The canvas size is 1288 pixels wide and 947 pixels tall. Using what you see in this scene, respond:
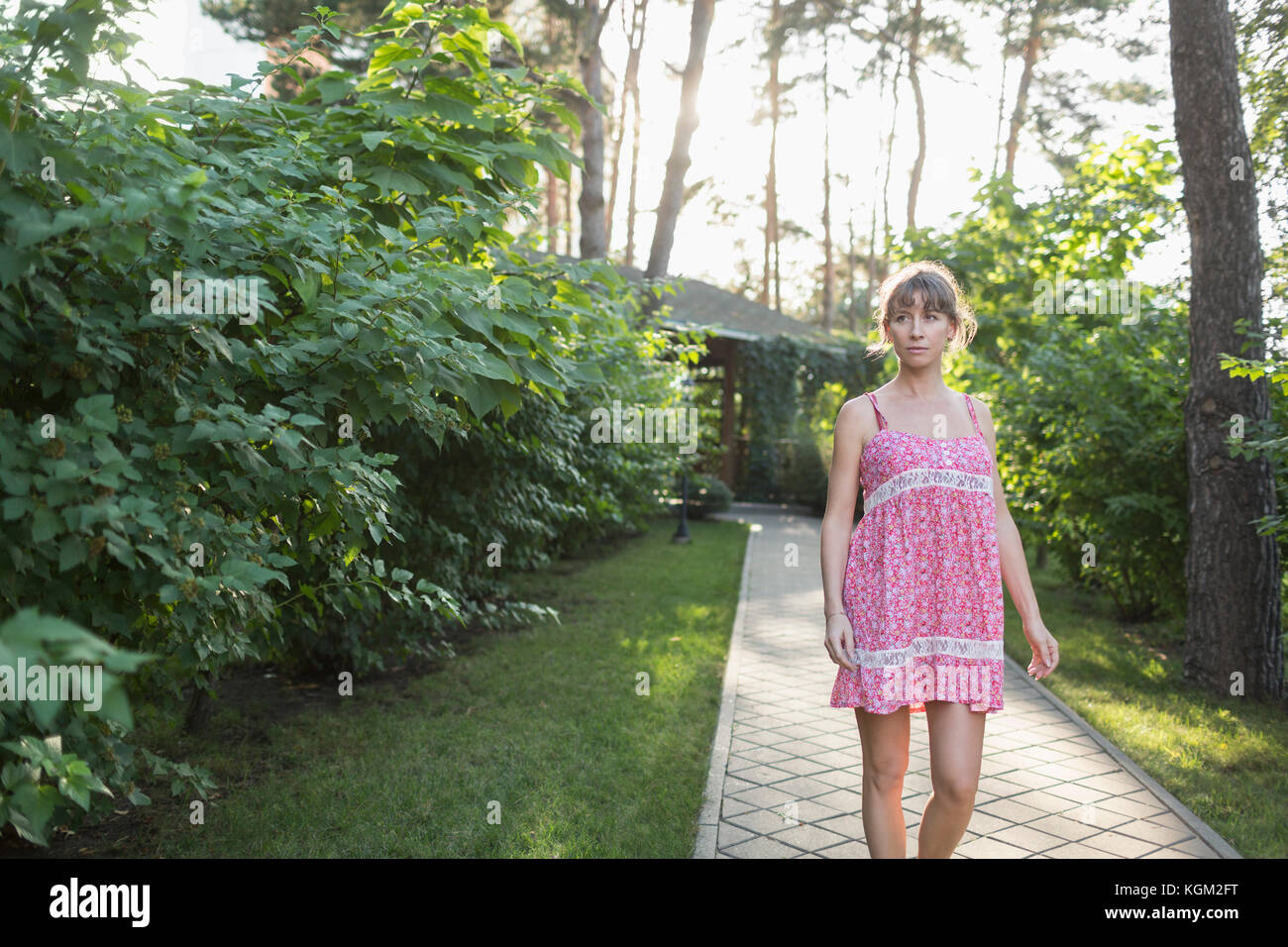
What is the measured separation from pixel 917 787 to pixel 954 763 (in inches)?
83.0

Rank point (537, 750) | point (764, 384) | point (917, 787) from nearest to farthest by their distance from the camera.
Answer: point (917, 787)
point (537, 750)
point (764, 384)

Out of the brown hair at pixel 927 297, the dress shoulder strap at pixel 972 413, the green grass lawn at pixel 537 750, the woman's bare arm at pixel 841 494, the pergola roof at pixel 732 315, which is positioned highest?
the pergola roof at pixel 732 315

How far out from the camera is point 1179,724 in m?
6.05

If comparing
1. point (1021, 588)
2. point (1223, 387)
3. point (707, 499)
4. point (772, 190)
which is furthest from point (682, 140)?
point (772, 190)

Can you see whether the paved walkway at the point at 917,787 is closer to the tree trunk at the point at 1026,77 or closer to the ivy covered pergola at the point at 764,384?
the ivy covered pergola at the point at 764,384

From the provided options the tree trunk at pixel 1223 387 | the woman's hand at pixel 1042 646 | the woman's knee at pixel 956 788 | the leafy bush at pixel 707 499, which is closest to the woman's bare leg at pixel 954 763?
the woman's knee at pixel 956 788

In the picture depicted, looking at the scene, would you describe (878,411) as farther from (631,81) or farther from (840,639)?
(631,81)

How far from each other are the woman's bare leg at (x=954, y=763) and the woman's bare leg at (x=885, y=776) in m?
0.10

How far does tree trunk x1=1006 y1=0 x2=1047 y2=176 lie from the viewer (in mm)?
20219

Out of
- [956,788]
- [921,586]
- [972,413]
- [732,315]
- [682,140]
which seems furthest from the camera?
[732,315]

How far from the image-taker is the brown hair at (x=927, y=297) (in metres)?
3.23

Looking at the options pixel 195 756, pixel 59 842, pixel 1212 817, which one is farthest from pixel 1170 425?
pixel 59 842

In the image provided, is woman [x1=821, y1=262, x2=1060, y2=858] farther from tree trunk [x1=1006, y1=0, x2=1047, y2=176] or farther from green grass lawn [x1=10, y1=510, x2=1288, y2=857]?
tree trunk [x1=1006, y1=0, x2=1047, y2=176]

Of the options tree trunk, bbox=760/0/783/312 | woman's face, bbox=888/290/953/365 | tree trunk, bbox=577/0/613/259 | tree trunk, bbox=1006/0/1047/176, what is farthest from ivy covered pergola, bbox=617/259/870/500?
woman's face, bbox=888/290/953/365
